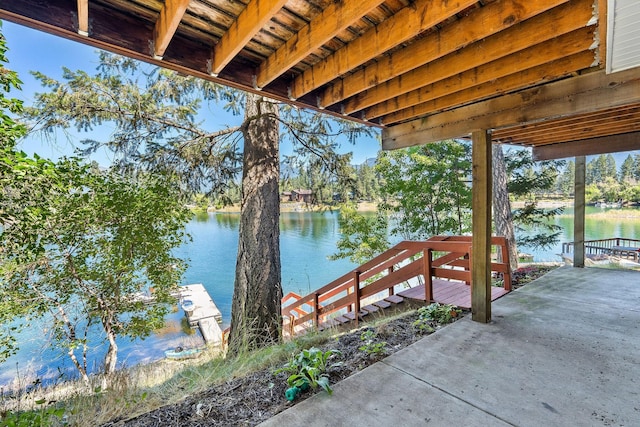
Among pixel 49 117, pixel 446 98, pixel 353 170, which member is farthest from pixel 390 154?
pixel 49 117

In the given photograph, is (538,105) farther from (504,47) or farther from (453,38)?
(453,38)

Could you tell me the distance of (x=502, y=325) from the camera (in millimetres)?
2998

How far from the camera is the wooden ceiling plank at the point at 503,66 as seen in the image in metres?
1.94

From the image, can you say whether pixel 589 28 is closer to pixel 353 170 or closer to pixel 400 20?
pixel 400 20

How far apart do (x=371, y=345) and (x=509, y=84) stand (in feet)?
8.71

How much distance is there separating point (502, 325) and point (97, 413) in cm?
359

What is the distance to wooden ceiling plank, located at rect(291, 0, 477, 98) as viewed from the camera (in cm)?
159

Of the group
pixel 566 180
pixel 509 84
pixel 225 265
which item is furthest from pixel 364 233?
pixel 566 180

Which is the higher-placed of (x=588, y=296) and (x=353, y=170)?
(x=353, y=170)

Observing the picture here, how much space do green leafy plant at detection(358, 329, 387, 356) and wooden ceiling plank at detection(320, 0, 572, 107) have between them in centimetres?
227

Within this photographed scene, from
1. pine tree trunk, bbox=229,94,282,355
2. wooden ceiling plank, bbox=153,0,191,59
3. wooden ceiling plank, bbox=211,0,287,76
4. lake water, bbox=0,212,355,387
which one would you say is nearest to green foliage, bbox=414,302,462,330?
pine tree trunk, bbox=229,94,282,355

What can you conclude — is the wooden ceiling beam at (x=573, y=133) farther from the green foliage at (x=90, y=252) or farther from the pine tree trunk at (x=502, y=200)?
the green foliage at (x=90, y=252)

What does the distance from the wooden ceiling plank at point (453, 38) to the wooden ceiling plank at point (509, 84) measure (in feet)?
2.46

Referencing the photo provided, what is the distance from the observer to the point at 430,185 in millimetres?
8344
